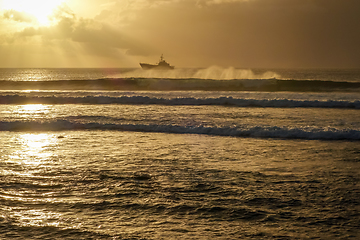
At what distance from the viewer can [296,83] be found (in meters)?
35.7

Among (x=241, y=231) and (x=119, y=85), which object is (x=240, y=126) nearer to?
(x=241, y=231)

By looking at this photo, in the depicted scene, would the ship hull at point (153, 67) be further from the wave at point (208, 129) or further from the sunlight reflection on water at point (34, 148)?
the sunlight reflection on water at point (34, 148)

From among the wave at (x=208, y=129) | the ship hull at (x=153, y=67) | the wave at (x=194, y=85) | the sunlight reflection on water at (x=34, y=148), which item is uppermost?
the ship hull at (x=153, y=67)

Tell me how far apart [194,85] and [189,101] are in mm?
15568

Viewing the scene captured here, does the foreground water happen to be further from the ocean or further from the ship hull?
the ship hull

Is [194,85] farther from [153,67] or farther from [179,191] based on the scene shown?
[153,67]

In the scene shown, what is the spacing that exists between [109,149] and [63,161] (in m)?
1.46

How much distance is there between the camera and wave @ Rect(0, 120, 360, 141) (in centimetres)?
1017

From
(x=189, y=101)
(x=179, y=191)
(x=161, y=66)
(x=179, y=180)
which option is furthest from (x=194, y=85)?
(x=161, y=66)

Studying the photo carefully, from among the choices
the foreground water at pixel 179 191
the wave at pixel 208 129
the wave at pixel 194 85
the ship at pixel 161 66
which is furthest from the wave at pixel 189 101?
the ship at pixel 161 66

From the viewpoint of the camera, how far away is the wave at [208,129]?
10.2m

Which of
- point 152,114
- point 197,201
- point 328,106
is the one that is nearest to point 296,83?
point 328,106

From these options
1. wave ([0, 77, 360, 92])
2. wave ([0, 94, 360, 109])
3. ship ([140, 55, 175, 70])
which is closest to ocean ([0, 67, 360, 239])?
wave ([0, 94, 360, 109])

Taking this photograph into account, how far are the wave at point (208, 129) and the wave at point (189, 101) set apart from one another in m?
8.38
